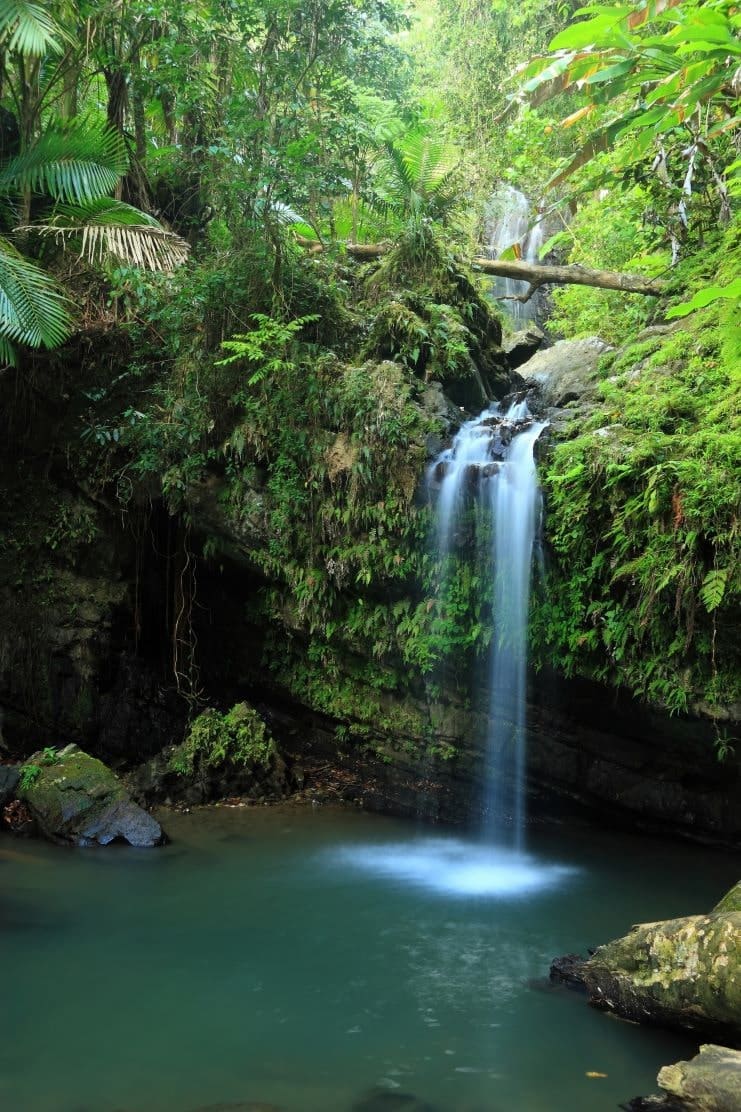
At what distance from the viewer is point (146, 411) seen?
966 centimetres

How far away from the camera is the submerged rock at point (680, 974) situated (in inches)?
160

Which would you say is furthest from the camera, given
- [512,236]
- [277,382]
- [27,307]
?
[512,236]

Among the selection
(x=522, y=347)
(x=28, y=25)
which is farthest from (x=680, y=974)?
(x=522, y=347)

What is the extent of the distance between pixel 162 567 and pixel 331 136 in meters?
5.55

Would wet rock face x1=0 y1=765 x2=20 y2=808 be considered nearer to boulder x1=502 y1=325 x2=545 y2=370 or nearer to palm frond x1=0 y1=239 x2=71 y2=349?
palm frond x1=0 y1=239 x2=71 y2=349

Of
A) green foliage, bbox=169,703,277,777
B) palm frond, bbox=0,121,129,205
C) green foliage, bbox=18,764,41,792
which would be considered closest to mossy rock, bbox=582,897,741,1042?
green foliage, bbox=169,703,277,777

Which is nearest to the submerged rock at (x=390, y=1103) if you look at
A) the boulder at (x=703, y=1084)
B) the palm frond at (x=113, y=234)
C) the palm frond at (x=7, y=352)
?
the boulder at (x=703, y=1084)

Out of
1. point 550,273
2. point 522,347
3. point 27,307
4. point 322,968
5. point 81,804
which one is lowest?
point 322,968

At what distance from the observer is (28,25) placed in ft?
26.2

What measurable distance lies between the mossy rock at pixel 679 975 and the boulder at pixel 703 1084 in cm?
47

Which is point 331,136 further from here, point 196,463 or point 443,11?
point 443,11

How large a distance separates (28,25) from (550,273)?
19.7ft

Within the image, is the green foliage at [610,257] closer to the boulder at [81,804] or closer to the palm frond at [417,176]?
the palm frond at [417,176]

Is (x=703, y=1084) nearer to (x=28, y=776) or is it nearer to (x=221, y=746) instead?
(x=221, y=746)
